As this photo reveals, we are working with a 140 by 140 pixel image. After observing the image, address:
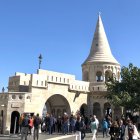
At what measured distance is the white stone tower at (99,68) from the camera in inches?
1183

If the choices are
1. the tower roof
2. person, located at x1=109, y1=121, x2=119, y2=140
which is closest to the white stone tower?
the tower roof

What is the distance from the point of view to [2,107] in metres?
22.3

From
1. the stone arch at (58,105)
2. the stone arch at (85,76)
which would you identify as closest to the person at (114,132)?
the stone arch at (58,105)

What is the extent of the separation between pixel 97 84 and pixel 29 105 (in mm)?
9123

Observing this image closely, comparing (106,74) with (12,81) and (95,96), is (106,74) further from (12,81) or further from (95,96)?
(12,81)

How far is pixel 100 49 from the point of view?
3241 centimetres

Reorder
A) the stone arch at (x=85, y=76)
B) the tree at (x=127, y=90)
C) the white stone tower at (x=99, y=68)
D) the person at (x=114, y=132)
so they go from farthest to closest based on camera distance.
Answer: the stone arch at (x=85, y=76) → the white stone tower at (x=99, y=68) → the tree at (x=127, y=90) → the person at (x=114, y=132)

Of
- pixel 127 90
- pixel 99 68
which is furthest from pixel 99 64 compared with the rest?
pixel 127 90

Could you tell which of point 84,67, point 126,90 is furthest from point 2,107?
point 84,67

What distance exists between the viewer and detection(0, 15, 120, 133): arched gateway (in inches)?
877

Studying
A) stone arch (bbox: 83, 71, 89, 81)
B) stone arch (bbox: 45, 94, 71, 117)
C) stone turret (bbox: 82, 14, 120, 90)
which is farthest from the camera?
stone arch (bbox: 83, 71, 89, 81)

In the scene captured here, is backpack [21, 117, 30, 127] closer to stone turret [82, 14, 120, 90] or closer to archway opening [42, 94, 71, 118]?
archway opening [42, 94, 71, 118]

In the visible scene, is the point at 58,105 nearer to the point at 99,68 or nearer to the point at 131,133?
the point at 99,68

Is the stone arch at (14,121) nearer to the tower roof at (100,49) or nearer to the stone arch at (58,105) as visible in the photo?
the stone arch at (58,105)
